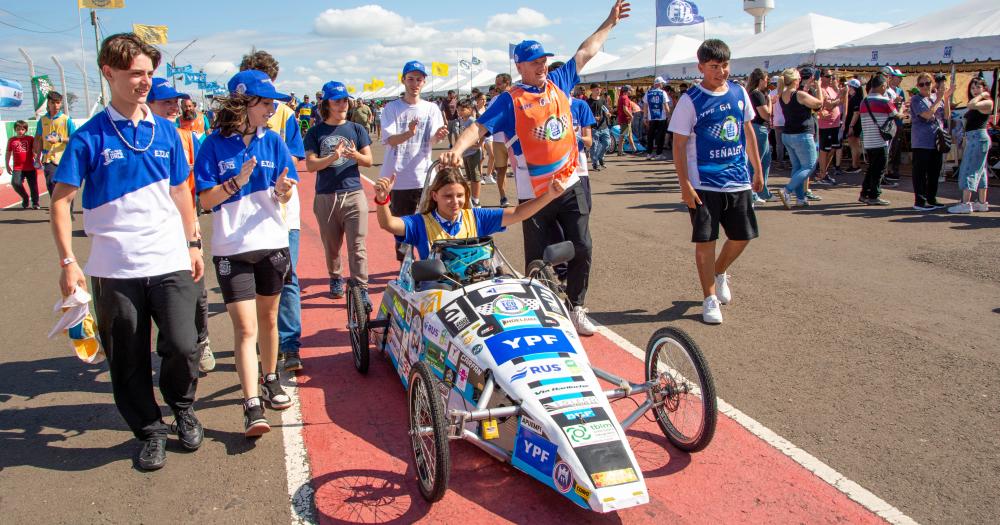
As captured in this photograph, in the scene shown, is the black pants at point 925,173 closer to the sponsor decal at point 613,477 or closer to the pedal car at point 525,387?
the pedal car at point 525,387

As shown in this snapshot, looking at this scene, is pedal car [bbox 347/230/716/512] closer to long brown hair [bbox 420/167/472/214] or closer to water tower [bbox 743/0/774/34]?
long brown hair [bbox 420/167/472/214]

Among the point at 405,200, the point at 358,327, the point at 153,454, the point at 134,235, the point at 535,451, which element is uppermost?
the point at 134,235

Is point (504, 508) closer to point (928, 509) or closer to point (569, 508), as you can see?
point (569, 508)

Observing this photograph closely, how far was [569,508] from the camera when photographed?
3.45 m

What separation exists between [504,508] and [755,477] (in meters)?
1.32

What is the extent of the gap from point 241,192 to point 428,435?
1.92 meters

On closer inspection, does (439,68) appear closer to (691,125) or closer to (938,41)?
(938,41)

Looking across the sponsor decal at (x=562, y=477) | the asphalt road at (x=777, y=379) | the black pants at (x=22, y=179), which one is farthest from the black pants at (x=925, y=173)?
the black pants at (x=22, y=179)

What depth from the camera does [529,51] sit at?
5.39 meters

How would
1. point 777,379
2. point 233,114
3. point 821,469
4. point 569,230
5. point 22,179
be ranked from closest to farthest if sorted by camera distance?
point 821,469 < point 233,114 < point 777,379 < point 569,230 < point 22,179

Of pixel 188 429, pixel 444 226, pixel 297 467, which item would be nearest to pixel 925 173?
pixel 444 226

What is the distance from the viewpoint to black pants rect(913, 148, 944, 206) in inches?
429

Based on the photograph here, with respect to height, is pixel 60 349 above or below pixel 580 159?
below

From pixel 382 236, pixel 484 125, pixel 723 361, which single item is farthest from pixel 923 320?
pixel 382 236
